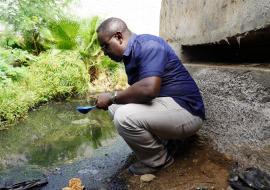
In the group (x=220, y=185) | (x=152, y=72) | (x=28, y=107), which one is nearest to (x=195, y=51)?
(x=152, y=72)

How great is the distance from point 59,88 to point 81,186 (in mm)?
5176

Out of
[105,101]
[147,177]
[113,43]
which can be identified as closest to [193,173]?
[147,177]

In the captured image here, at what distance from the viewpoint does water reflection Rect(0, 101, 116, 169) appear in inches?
149

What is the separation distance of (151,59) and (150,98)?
32cm

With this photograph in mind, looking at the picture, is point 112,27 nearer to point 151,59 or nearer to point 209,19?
point 151,59

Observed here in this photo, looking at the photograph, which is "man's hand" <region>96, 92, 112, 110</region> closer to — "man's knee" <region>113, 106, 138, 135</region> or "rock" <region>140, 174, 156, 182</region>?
"man's knee" <region>113, 106, 138, 135</region>

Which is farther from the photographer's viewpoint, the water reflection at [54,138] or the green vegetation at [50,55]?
the green vegetation at [50,55]

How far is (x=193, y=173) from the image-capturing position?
9.18ft

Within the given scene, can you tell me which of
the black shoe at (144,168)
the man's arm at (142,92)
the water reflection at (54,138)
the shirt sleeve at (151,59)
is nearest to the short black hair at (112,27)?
the shirt sleeve at (151,59)

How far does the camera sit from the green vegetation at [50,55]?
7547mm

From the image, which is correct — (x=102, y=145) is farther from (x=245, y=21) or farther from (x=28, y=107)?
(x=28, y=107)

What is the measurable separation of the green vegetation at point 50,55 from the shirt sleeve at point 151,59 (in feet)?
14.5

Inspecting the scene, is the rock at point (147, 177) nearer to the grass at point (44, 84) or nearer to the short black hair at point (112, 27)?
the short black hair at point (112, 27)

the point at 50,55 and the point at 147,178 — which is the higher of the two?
the point at 147,178
